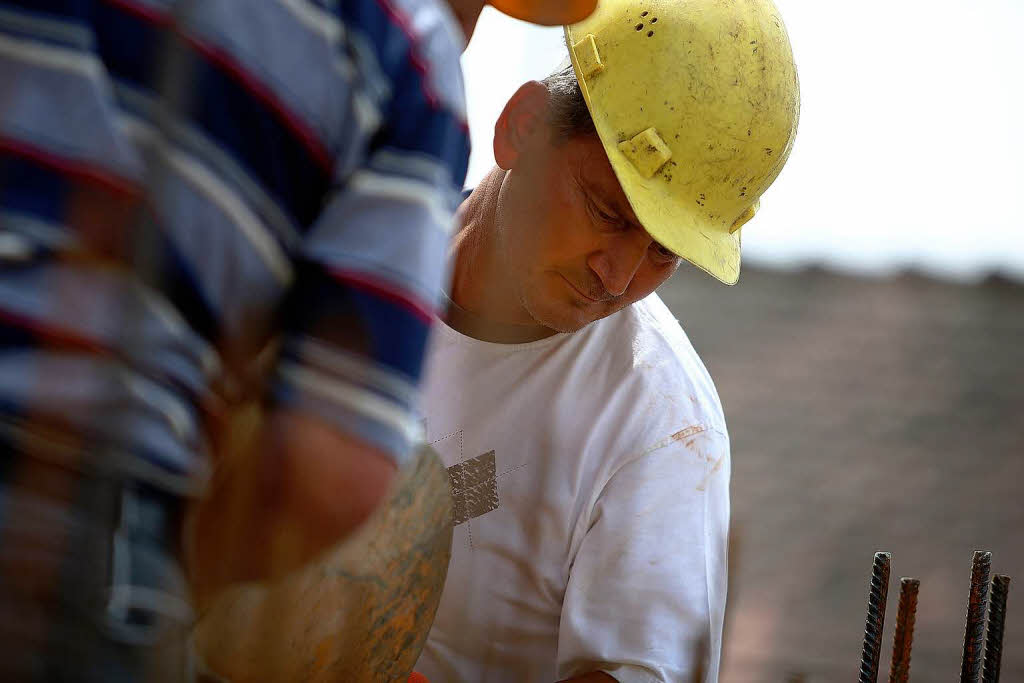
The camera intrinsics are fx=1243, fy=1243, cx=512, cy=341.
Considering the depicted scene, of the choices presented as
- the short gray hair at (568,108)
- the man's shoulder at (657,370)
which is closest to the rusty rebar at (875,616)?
the man's shoulder at (657,370)

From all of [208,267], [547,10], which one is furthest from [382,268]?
[547,10]

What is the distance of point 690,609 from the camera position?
260 cm

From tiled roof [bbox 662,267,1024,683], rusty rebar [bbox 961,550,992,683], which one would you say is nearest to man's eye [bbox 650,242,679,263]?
rusty rebar [bbox 961,550,992,683]

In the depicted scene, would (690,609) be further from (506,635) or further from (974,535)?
(974,535)

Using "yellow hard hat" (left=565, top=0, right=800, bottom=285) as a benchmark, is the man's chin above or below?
below

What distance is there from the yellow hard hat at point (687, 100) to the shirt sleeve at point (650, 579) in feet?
1.56

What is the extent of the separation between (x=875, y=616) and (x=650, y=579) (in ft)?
1.49

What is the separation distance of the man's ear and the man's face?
8 centimetres

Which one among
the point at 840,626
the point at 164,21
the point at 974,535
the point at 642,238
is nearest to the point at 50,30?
the point at 164,21

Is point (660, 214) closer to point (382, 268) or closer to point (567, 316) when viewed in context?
point (567, 316)

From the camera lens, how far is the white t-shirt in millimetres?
2588

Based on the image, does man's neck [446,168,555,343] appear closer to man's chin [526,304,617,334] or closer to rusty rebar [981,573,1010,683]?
man's chin [526,304,617,334]

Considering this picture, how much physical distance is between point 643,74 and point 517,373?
71cm

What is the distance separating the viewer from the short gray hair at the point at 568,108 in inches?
106
